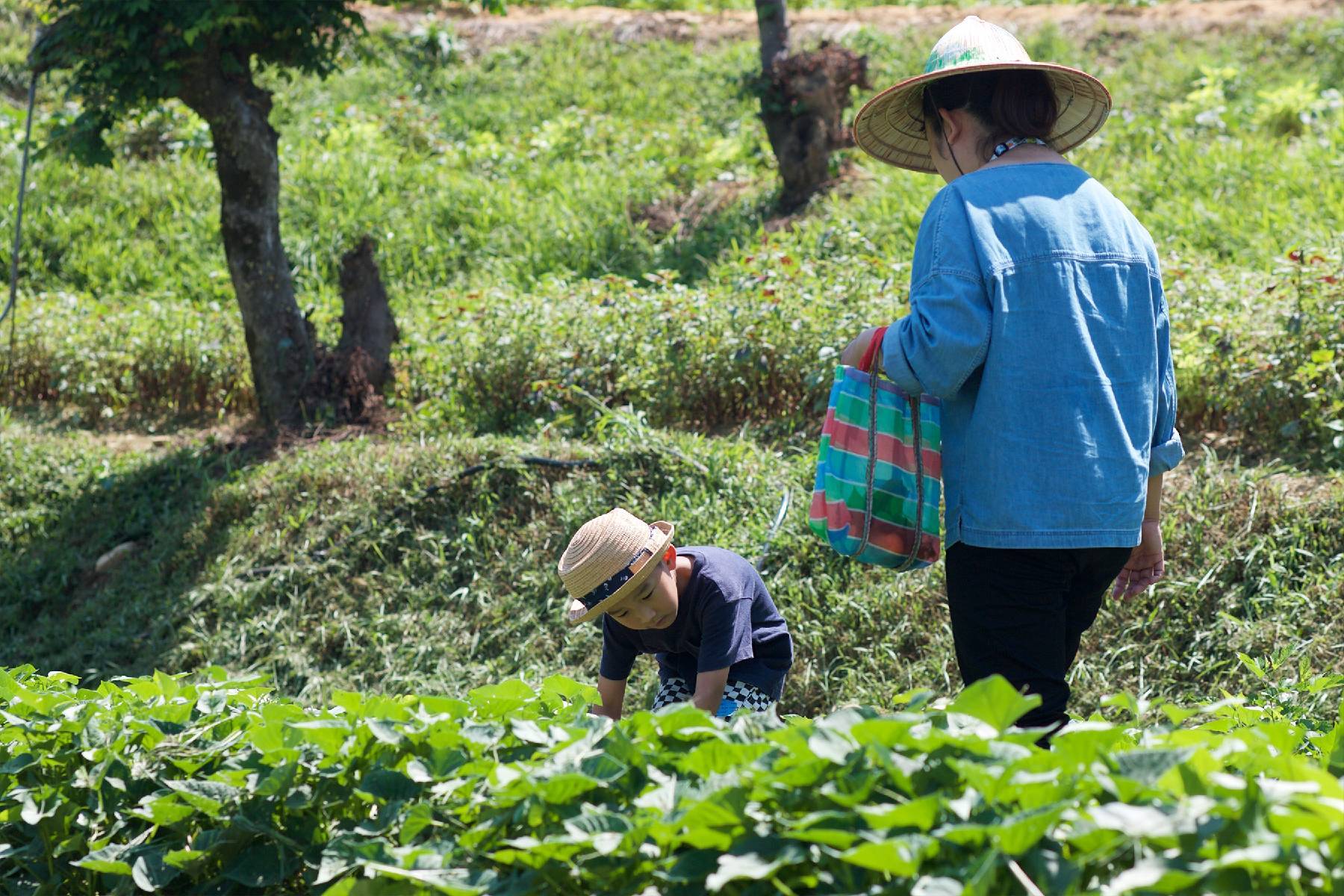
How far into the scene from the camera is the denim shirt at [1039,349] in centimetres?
221

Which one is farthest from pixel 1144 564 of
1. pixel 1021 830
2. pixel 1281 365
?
pixel 1281 365

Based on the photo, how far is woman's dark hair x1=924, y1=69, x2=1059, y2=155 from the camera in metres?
2.38

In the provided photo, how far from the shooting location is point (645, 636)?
3.06m

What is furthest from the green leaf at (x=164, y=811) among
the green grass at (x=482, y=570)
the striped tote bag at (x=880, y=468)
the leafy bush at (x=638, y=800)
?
the green grass at (x=482, y=570)

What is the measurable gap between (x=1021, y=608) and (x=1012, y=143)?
85 centimetres

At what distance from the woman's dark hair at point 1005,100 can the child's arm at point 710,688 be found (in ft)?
4.08

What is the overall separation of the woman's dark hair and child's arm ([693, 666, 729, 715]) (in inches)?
49.0

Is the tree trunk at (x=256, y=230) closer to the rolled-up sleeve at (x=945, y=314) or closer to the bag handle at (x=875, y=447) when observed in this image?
the bag handle at (x=875, y=447)

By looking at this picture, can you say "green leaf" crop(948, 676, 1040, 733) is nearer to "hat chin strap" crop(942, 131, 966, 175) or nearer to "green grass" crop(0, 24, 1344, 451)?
"hat chin strap" crop(942, 131, 966, 175)

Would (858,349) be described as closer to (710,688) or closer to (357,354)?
(710,688)

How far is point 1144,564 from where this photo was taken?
2.68 m

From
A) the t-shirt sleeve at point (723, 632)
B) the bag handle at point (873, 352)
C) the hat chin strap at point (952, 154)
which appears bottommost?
the t-shirt sleeve at point (723, 632)

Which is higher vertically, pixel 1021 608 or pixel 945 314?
pixel 945 314

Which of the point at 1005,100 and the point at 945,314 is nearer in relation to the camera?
the point at 945,314
